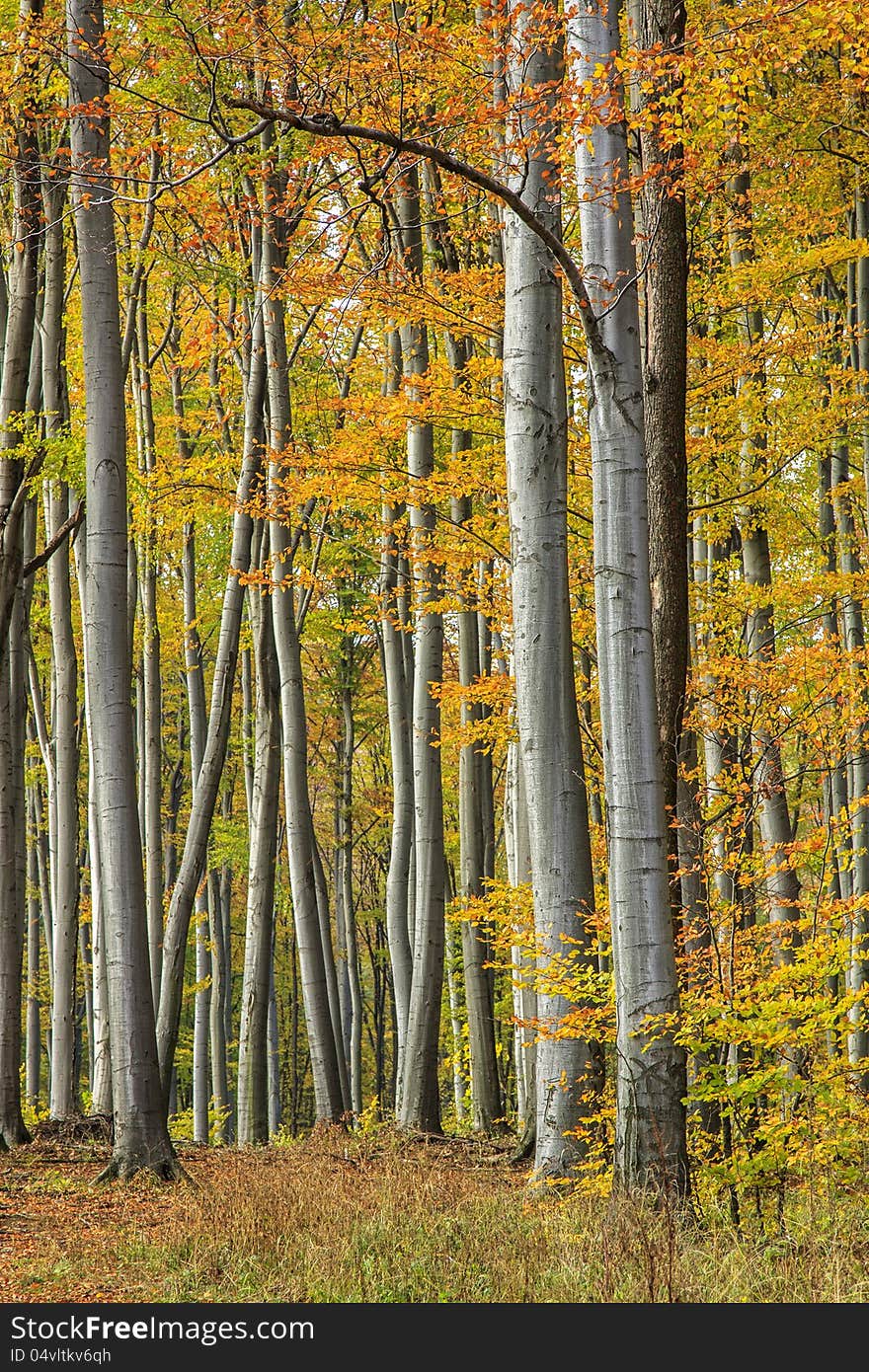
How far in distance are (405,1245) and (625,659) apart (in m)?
2.73

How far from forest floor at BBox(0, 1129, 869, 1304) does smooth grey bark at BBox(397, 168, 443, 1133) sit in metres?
3.38

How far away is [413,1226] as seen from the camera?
5648 millimetres

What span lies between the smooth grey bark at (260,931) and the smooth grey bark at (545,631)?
5.74 meters

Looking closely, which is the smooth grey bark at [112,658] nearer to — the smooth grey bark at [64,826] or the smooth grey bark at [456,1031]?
the smooth grey bark at [64,826]

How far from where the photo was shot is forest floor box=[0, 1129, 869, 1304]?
4504 mm

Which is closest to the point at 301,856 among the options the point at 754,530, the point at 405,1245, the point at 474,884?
the point at 474,884

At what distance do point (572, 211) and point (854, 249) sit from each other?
291cm

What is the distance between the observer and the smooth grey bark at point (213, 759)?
1013 cm

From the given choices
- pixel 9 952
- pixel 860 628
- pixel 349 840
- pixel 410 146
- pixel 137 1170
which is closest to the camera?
pixel 410 146

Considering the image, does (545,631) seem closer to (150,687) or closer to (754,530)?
(754,530)

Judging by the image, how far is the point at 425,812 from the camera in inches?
420

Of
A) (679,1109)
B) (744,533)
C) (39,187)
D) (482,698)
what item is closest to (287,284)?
(39,187)

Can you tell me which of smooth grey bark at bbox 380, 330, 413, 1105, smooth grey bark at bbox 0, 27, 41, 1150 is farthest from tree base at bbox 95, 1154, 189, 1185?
smooth grey bark at bbox 380, 330, 413, 1105

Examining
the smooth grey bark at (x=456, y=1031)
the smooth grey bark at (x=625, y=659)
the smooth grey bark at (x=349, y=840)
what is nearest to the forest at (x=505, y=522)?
the smooth grey bark at (x=625, y=659)
